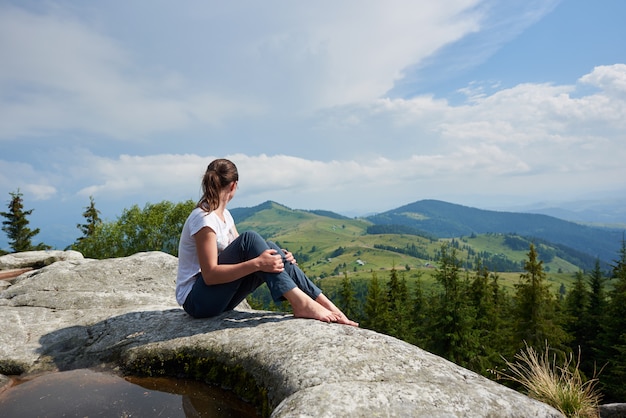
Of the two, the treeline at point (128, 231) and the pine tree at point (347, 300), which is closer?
the pine tree at point (347, 300)

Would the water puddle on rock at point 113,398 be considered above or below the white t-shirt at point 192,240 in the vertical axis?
below


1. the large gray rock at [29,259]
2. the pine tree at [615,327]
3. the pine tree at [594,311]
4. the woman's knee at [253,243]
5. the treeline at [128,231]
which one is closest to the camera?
the woman's knee at [253,243]

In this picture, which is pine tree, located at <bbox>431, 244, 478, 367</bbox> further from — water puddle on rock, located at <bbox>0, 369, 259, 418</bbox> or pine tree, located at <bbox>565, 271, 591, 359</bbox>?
water puddle on rock, located at <bbox>0, 369, 259, 418</bbox>

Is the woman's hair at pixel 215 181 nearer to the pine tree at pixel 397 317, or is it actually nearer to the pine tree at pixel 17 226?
the pine tree at pixel 397 317

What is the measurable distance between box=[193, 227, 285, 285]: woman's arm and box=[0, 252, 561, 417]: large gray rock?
106 cm

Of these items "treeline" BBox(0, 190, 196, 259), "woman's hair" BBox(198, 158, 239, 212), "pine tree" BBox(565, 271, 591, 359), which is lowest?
"pine tree" BBox(565, 271, 591, 359)

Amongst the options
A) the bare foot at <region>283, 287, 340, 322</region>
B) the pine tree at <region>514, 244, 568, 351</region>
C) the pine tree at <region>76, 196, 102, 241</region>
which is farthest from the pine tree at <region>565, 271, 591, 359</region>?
the pine tree at <region>76, 196, 102, 241</region>

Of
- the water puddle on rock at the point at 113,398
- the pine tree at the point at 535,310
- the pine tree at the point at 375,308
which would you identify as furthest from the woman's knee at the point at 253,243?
the pine tree at the point at 375,308

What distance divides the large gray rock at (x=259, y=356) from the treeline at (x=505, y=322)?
26.7m

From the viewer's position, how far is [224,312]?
768cm

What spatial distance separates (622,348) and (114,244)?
63366 mm

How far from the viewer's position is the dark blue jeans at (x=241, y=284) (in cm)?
641

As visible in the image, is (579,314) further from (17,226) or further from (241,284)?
(17,226)

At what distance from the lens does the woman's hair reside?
6.52m
